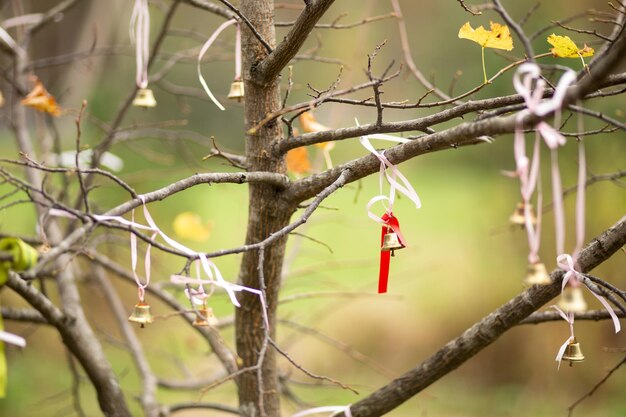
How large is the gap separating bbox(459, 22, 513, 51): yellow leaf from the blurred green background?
2.65 feet

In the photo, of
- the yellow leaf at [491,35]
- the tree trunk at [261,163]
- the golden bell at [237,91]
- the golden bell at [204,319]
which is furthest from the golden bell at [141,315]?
the yellow leaf at [491,35]

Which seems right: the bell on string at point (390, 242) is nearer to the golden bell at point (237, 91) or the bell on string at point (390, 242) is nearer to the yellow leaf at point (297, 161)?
the golden bell at point (237, 91)

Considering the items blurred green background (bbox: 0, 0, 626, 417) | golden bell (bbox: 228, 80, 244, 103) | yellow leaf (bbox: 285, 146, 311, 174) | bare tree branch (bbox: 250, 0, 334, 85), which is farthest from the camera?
blurred green background (bbox: 0, 0, 626, 417)

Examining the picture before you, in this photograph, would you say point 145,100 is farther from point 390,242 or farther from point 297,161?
point 390,242

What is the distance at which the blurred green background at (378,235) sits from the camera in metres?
1.71

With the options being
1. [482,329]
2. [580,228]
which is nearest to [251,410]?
[482,329]

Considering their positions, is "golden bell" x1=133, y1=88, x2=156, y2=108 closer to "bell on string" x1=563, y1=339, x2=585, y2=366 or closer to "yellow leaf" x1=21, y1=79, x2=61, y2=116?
"yellow leaf" x1=21, y1=79, x2=61, y2=116

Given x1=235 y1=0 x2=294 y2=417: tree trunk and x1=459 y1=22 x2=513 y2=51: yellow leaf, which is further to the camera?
x1=235 y1=0 x2=294 y2=417: tree trunk

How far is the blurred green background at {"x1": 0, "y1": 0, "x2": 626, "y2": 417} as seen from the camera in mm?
1705

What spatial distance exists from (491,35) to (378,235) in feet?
4.36

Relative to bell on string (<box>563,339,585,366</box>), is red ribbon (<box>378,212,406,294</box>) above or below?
above

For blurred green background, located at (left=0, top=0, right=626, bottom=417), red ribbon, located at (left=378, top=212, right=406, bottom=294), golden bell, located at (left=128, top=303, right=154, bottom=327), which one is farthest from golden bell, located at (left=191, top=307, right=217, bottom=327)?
blurred green background, located at (left=0, top=0, right=626, bottom=417)

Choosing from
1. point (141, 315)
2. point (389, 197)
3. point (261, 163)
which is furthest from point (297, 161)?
point (141, 315)

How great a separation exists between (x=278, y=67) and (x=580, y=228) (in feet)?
1.44
